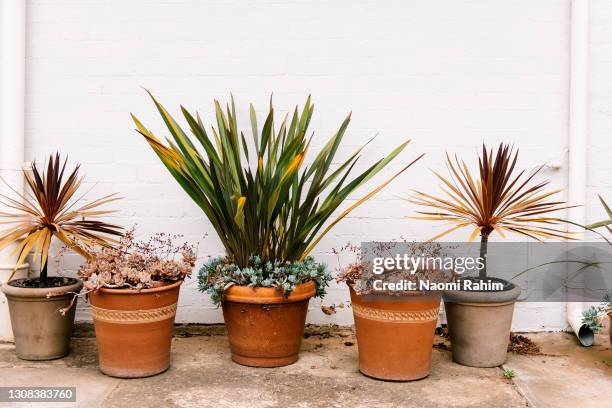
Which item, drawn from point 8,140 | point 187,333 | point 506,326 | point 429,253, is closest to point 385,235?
point 429,253

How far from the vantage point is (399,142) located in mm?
3906

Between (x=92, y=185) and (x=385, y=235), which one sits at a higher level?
(x=92, y=185)

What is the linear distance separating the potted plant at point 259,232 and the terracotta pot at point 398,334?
14.9 inches

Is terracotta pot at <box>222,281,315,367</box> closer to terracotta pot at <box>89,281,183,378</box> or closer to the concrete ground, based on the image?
the concrete ground

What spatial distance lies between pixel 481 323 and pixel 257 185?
4.23 ft

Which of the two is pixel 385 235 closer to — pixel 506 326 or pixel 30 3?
pixel 506 326

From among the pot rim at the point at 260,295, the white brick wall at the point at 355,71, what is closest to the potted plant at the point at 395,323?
the pot rim at the point at 260,295

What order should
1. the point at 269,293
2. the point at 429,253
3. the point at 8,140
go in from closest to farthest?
the point at 269,293 → the point at 429,253 → the point at 8,140

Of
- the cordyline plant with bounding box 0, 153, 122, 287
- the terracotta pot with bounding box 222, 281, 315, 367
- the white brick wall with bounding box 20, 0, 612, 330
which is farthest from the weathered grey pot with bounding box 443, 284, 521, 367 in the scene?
the cordyline plant with bounding box 0, 153, 122, 287

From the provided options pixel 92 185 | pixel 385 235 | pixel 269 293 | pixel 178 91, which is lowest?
pixel 269 293

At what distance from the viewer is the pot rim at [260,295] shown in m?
3.29

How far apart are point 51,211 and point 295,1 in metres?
1.75

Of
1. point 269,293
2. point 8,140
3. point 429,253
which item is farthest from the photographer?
point 8,140

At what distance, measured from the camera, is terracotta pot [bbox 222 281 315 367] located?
3305 mm
